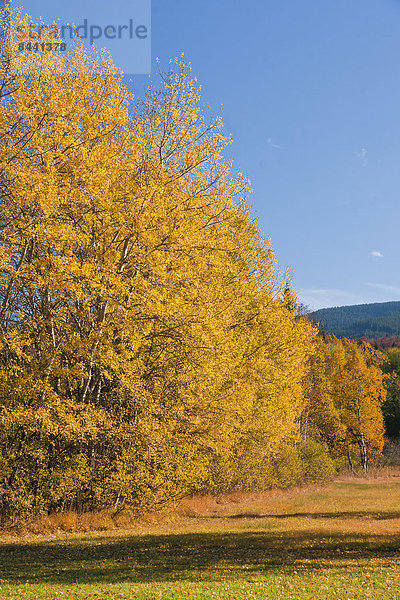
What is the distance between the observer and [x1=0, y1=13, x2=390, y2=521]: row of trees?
12.3 meters

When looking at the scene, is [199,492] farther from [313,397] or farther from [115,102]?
[313,397]

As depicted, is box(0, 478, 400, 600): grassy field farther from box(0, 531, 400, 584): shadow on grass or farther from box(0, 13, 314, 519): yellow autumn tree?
box(0, 13, 314, 519): yellow autumn tree

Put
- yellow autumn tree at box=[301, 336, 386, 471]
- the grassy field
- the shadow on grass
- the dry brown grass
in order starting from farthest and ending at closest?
yellow autumn tree at box=[301, 336, 386, 471] → the dry brown grass → the shadow on grass → the grassy field

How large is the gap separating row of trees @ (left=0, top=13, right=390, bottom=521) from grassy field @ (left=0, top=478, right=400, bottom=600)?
2104 millimetres

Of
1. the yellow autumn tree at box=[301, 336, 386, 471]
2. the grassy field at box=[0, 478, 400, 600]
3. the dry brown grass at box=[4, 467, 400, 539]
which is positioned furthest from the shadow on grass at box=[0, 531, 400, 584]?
the yellow autumn tree at box=[301, 336, 386, 471]

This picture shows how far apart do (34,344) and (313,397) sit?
31424mm

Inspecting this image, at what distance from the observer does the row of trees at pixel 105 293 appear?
484 inches

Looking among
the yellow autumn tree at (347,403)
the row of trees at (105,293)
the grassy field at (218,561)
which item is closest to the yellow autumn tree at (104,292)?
the row of trees at (105,293)

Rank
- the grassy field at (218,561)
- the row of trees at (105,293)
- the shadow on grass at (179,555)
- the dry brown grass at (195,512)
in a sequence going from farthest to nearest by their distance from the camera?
the dry brown grass at (195,512) → the row of trees at (105,293) → the shadow on grass at (179,555) → the grassy field at (218,561)

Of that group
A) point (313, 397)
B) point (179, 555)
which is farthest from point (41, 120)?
point (313, 397)

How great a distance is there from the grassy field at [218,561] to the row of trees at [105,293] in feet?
6.90

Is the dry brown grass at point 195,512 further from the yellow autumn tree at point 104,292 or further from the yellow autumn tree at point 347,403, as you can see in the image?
the yellow autumn tree at point 347,403

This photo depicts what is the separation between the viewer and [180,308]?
13.6 metres

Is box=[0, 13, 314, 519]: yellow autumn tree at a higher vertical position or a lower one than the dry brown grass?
higher
